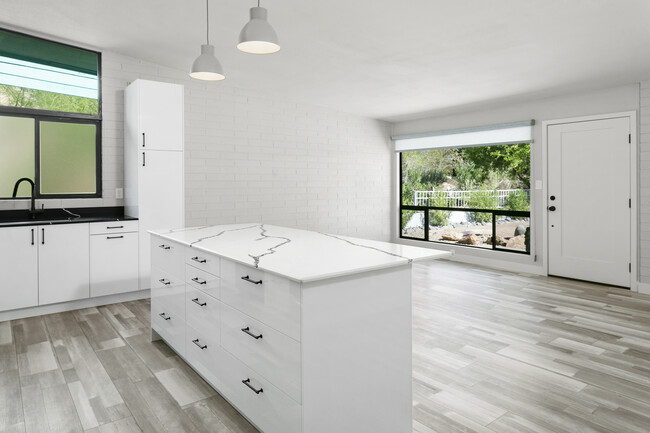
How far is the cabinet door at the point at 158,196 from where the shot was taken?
4.43m

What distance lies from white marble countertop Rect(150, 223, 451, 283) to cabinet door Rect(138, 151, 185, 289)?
155cm

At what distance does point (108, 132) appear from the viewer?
4.67 m

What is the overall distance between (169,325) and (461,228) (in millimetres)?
5179

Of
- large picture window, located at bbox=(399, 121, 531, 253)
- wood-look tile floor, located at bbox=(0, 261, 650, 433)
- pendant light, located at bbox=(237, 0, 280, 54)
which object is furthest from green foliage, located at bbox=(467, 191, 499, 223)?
pendant light, located at bbox=(237, 0, 280, 54)

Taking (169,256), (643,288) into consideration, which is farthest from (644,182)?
(169,256)

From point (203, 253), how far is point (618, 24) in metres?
3.74

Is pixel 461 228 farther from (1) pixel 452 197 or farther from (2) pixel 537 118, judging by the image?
(2) pixel 537 118

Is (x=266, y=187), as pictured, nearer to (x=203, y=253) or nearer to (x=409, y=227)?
(x=409, y=227)

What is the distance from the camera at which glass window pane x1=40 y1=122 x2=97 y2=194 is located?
440 centimetres

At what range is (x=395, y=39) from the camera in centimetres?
394

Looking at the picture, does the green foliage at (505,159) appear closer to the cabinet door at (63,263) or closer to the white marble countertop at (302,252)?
the white marble countertop at (302,252)

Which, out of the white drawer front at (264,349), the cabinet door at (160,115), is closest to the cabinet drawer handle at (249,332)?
the white drawer front at (264,349)

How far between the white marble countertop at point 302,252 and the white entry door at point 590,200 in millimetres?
4059

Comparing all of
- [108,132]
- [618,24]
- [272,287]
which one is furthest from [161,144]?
[618,24]
